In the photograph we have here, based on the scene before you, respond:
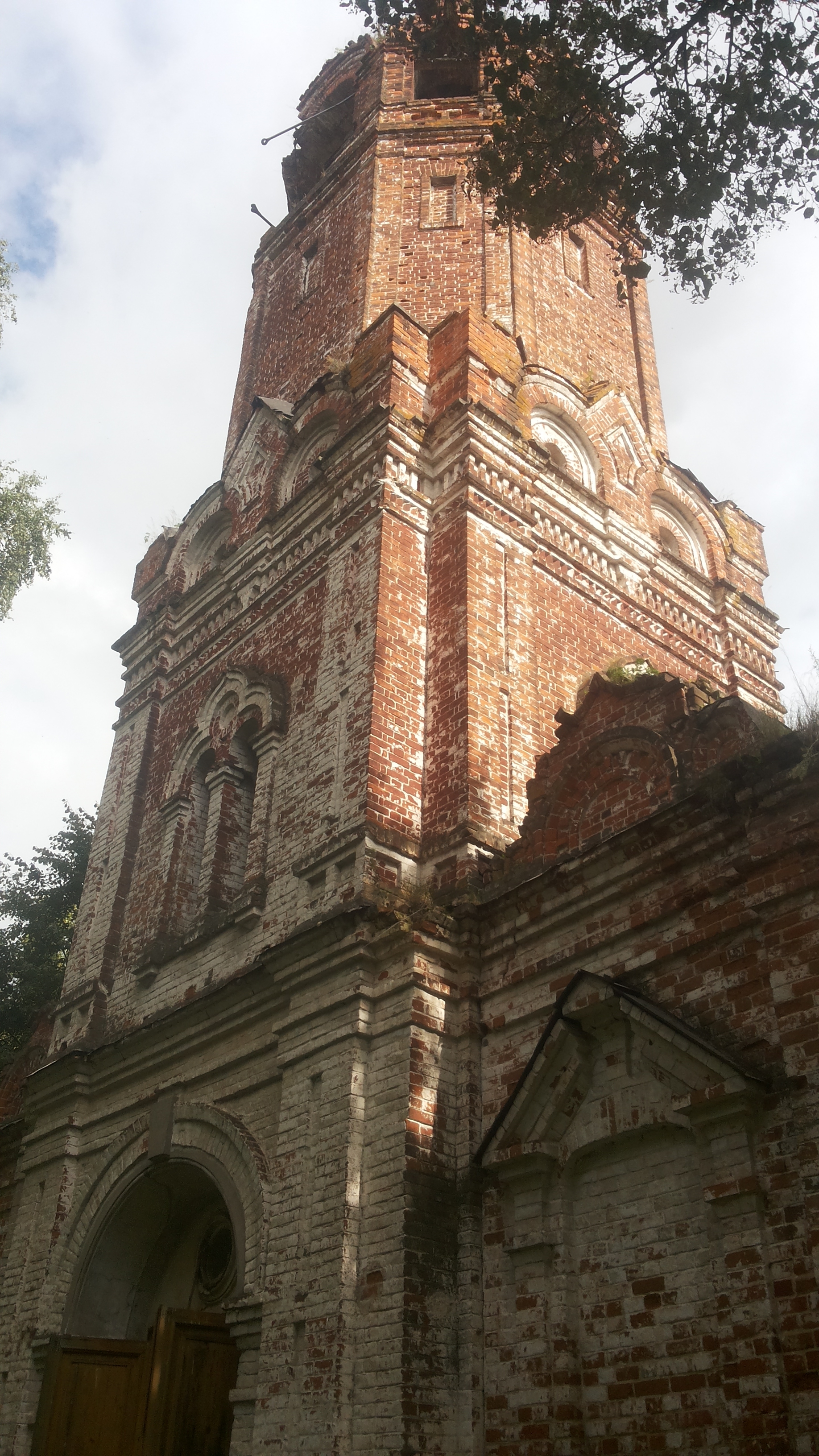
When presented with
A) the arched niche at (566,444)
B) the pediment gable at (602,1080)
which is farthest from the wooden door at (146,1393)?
the arched niche at (566,444)

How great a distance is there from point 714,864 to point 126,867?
7.27 metres

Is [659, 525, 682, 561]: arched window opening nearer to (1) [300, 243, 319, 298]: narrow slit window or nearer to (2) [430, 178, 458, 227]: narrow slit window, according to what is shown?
(2) [430, 178, 458, 227]: narrow slit window

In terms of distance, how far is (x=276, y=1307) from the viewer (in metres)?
7.25

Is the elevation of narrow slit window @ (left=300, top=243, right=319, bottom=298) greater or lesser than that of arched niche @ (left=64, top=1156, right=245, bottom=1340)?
greater

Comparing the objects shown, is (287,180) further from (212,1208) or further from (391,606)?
(212,1208)

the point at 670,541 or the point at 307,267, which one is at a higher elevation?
the point at 307,267

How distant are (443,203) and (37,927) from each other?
11.8m

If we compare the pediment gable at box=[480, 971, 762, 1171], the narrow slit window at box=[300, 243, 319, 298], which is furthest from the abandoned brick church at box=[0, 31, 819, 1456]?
the narrow slit window at box=[300, 243, 319, 298]

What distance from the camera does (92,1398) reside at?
8.18m

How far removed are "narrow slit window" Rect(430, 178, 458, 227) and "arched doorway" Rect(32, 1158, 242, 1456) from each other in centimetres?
1050

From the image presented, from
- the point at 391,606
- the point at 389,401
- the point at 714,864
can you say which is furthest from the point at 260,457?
the point at 714,864

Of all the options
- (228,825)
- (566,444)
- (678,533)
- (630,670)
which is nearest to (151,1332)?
(228,825)

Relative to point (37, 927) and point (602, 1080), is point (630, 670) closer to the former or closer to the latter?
point (602, 1080)

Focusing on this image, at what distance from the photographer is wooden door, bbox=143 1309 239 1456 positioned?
25.1 feet
